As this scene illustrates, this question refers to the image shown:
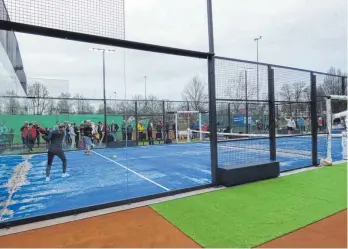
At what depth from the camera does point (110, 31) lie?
4.72 metres

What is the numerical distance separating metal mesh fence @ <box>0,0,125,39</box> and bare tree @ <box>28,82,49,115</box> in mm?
11622

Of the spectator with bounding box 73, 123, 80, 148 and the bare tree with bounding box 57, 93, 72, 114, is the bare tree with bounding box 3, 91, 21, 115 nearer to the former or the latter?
the bare tree with bounding box 57, 93, 72, 114

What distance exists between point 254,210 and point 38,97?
14.0 metres

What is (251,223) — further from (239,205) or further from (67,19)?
(67,19)

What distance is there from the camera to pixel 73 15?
4.39 metres

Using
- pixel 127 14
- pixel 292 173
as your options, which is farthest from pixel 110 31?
pixel 292 173

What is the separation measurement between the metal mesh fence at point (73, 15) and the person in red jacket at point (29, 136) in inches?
454

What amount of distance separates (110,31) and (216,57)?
8.21 ft

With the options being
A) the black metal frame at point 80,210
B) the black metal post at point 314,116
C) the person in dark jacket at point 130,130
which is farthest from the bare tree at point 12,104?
the black metal post at point 314,116

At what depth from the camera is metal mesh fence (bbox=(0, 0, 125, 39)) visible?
393 cm

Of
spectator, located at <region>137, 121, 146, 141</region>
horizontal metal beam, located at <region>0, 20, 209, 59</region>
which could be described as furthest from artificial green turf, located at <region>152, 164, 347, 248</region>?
spectator, located at <region>137, 121, 146, 141</region>

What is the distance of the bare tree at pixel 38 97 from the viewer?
→ 14.7m

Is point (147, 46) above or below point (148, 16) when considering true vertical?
below

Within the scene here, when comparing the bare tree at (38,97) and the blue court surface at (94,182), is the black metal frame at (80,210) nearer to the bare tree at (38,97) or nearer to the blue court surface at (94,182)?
the blue court surface at (94,182)
